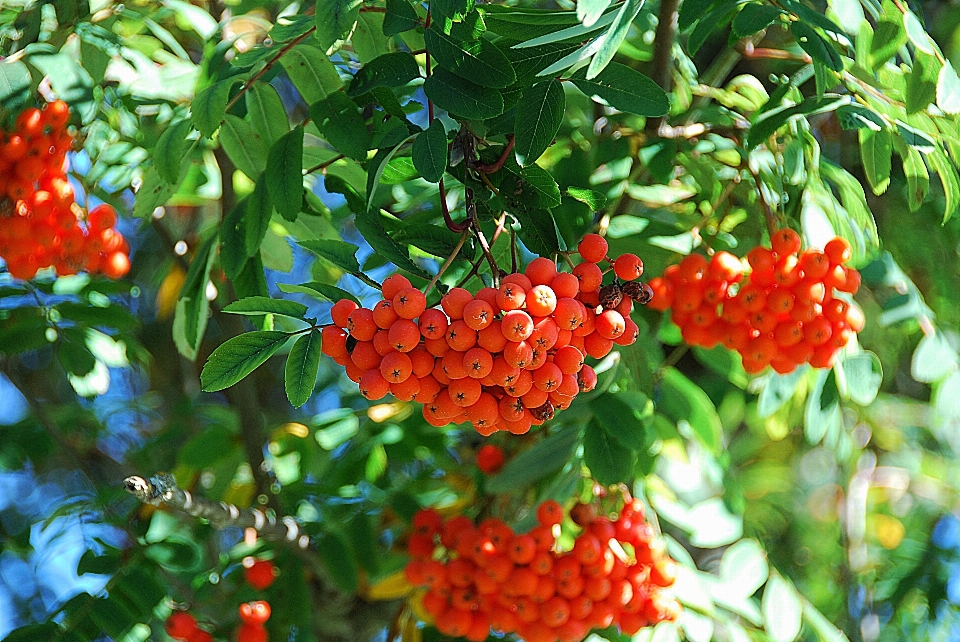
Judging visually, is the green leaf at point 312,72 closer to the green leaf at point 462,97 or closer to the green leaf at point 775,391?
the green leaf at point 462,97

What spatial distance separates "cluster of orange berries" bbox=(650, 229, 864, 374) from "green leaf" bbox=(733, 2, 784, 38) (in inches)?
16.1

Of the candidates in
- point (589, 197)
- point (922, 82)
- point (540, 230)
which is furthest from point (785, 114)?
point (540, 230)

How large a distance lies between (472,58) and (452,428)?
1453 millimetres

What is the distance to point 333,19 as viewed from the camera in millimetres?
1349

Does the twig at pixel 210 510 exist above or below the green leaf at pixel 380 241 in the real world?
below

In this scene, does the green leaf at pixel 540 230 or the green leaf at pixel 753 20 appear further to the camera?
the green leaf at pixel 753 20

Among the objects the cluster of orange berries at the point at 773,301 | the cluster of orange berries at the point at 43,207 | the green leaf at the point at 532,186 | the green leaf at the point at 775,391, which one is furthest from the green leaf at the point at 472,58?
the green leaf at the point at 775,391

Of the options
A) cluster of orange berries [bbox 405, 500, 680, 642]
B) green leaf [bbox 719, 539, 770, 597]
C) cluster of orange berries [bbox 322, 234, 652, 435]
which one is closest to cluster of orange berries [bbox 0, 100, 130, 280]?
cluster of orange berries [bbox 322, 234, 652, 435]

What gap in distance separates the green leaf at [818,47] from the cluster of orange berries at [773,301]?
38 centimetres

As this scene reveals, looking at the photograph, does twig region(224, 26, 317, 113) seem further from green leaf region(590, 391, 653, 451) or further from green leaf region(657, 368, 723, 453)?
green leaf region(657, 368, 723, 453)

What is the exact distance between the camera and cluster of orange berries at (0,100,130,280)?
1.86m

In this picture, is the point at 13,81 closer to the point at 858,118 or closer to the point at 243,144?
the point at 243,144

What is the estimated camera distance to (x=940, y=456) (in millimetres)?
3674

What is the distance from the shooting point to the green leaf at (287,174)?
1.52 meters
